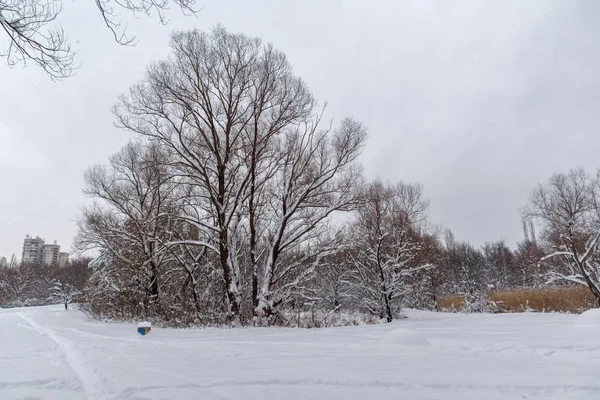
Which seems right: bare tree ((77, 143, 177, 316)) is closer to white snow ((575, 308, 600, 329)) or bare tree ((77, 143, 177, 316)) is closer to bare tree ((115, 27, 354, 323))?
bare tree ((115, 27, 354, 323))

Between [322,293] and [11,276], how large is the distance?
52.1 metres

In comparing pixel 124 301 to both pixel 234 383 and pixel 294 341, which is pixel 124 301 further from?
pixel 234 383

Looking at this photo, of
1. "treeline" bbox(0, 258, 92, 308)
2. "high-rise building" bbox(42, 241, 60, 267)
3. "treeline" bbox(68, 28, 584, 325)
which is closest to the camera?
"treeline" bbox(68, 28, 584, 325)

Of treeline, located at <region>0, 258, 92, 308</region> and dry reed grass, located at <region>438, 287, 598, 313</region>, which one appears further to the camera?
treeline, located at <region>0, 258, 92, 308</region>

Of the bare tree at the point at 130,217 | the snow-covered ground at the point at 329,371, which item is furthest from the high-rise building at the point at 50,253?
the snow-covered ground at the point at 329,371

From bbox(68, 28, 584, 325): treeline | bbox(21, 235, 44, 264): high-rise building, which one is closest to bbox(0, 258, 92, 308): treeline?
bbox(68, 28, 584, 325): treeline

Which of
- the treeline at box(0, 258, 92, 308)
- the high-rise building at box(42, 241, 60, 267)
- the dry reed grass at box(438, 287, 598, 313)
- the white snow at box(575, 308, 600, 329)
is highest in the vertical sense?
the high-rise building at box(42, 241, 60, 267)

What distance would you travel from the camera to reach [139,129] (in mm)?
13695

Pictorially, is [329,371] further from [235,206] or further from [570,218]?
[570,218]

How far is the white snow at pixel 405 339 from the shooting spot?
6.31m

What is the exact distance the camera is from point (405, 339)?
6.39 m

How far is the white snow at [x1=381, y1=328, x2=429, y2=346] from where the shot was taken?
20.7 feet

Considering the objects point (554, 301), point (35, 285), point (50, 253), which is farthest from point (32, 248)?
point (554, 301)

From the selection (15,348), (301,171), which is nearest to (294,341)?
(15,348)
